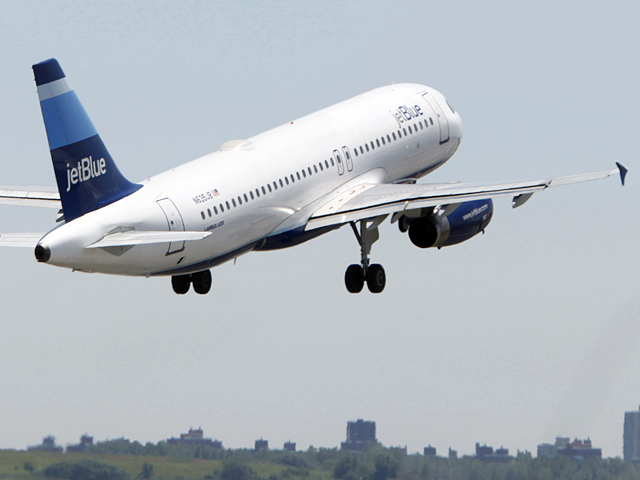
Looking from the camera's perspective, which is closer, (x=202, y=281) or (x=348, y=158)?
(x=202, y=281)

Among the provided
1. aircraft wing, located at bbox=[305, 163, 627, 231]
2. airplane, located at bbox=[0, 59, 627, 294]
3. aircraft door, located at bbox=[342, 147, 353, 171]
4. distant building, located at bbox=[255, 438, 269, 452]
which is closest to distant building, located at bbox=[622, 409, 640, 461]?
distant building, located at bbox=[255, 438, 269, 452]

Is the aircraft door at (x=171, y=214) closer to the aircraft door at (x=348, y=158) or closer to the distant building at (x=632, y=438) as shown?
the aircraft door at (x=348, y=158)

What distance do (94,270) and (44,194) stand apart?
10226 millimetres

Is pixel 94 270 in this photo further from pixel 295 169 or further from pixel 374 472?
pixel 374 472

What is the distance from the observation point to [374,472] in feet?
414

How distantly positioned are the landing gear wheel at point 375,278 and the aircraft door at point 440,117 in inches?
341

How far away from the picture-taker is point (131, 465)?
125562 millimetres

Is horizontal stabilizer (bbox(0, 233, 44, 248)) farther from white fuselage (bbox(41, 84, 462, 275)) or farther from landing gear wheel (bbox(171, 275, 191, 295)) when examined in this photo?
landing gear wheel (bbox(171, 275, 191, 295))

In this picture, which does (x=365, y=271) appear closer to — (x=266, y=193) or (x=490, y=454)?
(x=266, y=193)

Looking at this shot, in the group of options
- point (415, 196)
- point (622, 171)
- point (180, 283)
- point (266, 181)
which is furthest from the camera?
point (180, 283)

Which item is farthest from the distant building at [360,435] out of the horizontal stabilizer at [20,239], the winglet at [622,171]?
the horizontal stabilizer at [20,239]

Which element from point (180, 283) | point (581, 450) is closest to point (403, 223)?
point (180, 283)

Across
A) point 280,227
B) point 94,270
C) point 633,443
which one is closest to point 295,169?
point 280,227

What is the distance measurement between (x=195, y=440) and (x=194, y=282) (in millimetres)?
87043
